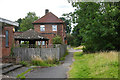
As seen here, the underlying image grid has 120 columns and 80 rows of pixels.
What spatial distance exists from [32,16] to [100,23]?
2815 inches

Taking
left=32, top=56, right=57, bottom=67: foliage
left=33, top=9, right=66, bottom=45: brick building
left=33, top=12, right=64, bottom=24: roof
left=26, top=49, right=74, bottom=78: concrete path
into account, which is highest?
left=33, top=12, right=64, bottom=24: roof

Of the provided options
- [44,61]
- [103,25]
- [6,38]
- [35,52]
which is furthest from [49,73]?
[103,25]

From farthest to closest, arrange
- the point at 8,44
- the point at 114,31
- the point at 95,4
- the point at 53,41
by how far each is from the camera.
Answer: the point at 53,41
the point at 95,4
the point at 114,31
the point at 8,44

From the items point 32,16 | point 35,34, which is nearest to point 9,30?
point 35,34

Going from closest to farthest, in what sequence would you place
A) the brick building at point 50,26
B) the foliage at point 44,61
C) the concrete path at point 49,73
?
1. the concrete path at point 49,73
2. the foliage at point 44,61
3. the brick building at point 50,26

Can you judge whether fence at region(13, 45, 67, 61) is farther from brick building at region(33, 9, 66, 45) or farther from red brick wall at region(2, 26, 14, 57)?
brick building at region(33, 9, 66, 45)

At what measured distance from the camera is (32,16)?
87.4 metres

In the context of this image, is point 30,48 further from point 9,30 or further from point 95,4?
point 95,4

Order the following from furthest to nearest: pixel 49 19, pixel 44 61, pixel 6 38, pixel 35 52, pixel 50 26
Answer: pixel 49 19 → pixel 50 26 → pixel 35 52 → pixel 44 61 → pixel 6 38

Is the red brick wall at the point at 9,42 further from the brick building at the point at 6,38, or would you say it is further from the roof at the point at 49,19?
the roof at the point at 49,19

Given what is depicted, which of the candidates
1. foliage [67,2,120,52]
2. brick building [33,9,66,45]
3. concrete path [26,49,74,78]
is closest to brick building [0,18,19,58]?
concrete path [26,49,74,78]

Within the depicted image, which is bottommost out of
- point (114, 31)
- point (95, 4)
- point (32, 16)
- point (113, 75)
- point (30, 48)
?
point (113, 75)

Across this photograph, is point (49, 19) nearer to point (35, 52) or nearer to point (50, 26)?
point (50, 26)

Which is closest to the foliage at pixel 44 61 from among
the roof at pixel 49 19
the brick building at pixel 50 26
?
the brick building at pixel 50 26
